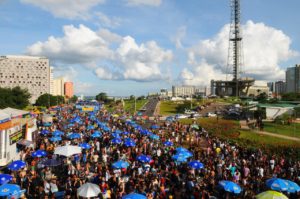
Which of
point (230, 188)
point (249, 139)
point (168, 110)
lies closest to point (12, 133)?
point (230, 188)

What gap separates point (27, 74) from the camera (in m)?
192

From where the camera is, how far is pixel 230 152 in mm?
24172

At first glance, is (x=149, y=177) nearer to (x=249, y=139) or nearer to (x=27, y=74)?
(x=249, y=139)

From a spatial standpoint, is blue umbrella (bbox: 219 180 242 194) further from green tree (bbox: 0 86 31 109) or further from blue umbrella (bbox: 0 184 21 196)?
green tree (bbox: 0 86 31 109)

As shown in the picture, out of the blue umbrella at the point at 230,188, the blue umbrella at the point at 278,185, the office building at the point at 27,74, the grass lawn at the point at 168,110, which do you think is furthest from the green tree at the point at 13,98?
the office building at the point at 27,74

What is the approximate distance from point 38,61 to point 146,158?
189 metres

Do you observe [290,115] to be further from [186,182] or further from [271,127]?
[186,182]

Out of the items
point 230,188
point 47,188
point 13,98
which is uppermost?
point 13,98

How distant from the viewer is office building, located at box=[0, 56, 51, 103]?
190500mm

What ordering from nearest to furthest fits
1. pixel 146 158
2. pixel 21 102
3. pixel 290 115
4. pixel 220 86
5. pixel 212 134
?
pixel 146 158 → pixel 212 134 → pixel 290 115 → pixel 21 102 → pixel 220 86

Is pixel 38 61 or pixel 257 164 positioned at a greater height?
pixel 38 61

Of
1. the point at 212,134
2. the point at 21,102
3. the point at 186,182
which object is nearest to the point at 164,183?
the point at 186,182

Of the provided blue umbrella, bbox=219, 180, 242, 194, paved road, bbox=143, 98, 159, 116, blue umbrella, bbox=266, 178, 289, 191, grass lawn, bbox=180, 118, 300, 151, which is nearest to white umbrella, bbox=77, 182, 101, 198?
blue umbrella, bbox=219, 180, 242, 194

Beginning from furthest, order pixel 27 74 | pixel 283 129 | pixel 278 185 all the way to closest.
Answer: pixel 27 74 < pixel 283 129 < pixel 278 185
